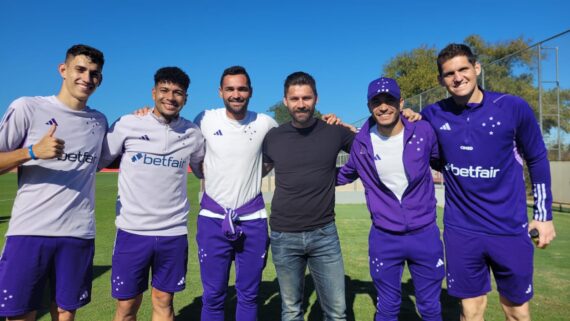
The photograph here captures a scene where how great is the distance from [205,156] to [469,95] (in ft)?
7.68

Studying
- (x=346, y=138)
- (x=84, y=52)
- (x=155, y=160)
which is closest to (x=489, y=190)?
(x=346, y=138)

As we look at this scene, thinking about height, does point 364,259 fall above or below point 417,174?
below

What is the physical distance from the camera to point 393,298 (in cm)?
311

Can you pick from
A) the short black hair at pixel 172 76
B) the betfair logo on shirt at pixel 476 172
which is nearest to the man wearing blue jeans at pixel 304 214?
the short black hair at pixel 172 76

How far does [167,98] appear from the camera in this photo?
345 centimetres

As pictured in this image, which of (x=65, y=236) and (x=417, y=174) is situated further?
(x=417, y=174)

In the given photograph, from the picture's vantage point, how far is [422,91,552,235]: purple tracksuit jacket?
301cm

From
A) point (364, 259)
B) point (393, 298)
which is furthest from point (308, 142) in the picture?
point (364, 259)

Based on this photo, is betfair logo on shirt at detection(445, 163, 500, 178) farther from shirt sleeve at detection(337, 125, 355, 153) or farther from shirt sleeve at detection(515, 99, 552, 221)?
shirt sleeve at detection(337, 125, 355, 153)

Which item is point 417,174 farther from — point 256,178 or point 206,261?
point 206,261

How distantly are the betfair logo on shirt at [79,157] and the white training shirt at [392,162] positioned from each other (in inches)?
91.1

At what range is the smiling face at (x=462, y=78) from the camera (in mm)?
3049

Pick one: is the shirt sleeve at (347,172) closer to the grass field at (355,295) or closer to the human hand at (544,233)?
the human hand at (544,233)

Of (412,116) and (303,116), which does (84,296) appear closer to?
(303,116)
